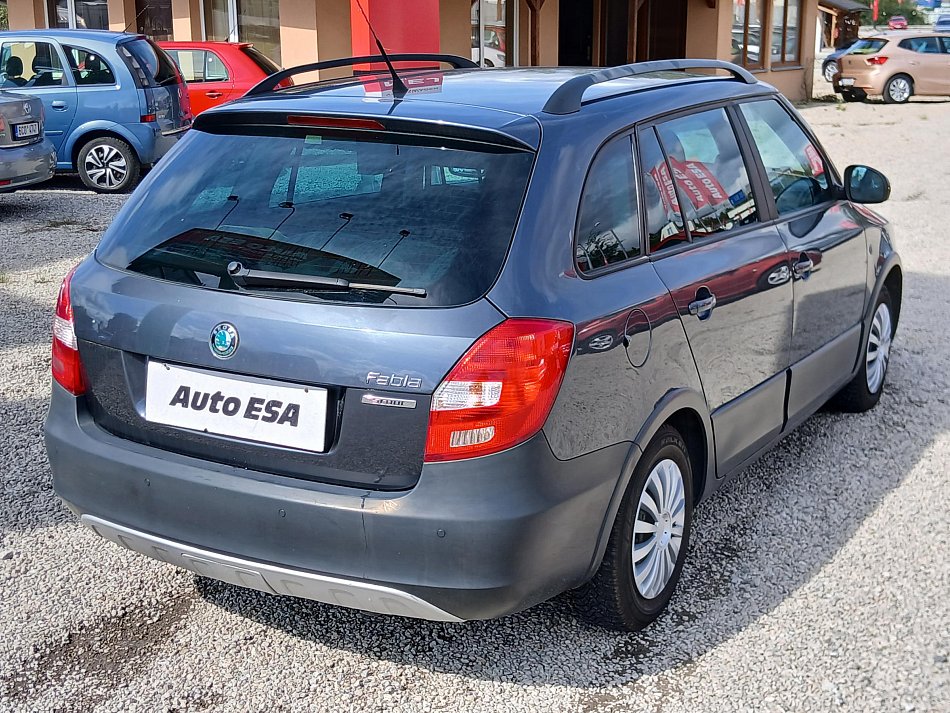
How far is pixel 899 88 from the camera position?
2703cm

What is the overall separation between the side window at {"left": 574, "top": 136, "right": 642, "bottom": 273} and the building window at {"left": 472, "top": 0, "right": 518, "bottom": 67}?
1831 cm

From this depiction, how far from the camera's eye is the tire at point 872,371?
17.5ft

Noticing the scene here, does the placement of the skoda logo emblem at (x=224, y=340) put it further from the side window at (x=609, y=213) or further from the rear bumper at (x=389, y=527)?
the side window at (x=609, y=213)

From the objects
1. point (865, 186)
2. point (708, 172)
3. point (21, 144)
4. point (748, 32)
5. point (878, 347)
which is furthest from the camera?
point (748, 32)

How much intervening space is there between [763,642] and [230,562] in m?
1.62

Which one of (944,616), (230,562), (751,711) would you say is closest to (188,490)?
(230,562)

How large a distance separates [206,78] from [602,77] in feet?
39.0

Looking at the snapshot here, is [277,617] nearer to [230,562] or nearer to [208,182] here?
[230,562]

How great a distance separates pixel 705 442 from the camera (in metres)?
3.67

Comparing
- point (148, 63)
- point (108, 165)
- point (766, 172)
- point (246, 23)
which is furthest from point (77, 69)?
point (766, 172)

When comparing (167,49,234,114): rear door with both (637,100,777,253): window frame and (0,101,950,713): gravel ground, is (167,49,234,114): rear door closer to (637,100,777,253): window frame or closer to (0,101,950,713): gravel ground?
(0,101,950,713): gravel ground

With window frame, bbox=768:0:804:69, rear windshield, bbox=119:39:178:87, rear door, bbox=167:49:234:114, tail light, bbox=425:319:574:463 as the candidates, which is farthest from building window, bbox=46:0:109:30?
tail light, bbox=425:319:574:463

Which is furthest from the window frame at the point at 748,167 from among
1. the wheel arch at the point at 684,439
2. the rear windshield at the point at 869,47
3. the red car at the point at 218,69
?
the rear windshield at the point at 869,47

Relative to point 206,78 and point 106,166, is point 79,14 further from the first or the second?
point 106,166
